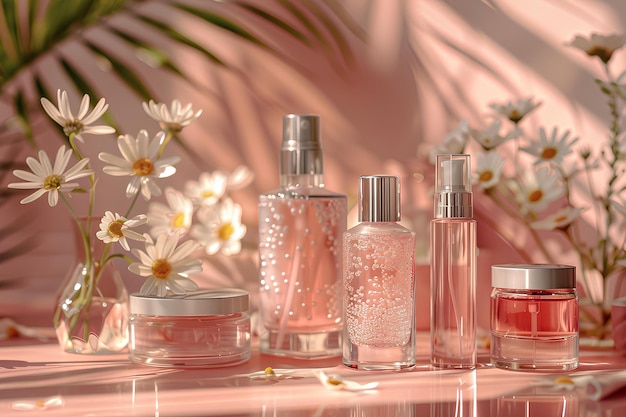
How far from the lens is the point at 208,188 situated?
1.06 metres

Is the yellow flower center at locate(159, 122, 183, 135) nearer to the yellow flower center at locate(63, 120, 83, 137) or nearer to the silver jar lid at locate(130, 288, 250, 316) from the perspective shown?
the yellow flower center at locate(63, 120, 83, 137)

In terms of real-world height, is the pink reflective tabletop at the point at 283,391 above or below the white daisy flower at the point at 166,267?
below

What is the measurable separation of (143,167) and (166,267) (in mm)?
126

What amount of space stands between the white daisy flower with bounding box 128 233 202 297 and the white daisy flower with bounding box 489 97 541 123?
0.44 meters

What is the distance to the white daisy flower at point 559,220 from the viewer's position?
3.14 feet

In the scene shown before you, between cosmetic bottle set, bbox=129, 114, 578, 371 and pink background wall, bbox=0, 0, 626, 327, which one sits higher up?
pink background wall, bbox=0, 0, 626, 327

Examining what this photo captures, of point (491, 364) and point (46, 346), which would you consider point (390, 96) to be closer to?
point (491, 364)

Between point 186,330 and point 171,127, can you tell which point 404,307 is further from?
point 171,127

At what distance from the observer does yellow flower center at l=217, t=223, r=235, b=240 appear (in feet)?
3.40

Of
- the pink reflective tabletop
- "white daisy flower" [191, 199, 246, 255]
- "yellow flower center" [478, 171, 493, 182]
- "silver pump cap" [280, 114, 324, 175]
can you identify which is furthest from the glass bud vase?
"yellow flower center" [478, 171, 493, 182]

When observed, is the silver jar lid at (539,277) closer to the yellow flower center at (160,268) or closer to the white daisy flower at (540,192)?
the white daisy flower at (540,192)

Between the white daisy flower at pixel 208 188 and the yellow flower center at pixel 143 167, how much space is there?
0.51ft

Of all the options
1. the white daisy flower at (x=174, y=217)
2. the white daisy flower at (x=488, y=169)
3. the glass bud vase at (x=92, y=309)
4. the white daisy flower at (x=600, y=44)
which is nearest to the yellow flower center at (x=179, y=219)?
the white daisy flower at (x=174, y=217)

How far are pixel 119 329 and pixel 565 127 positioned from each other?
644 mm
